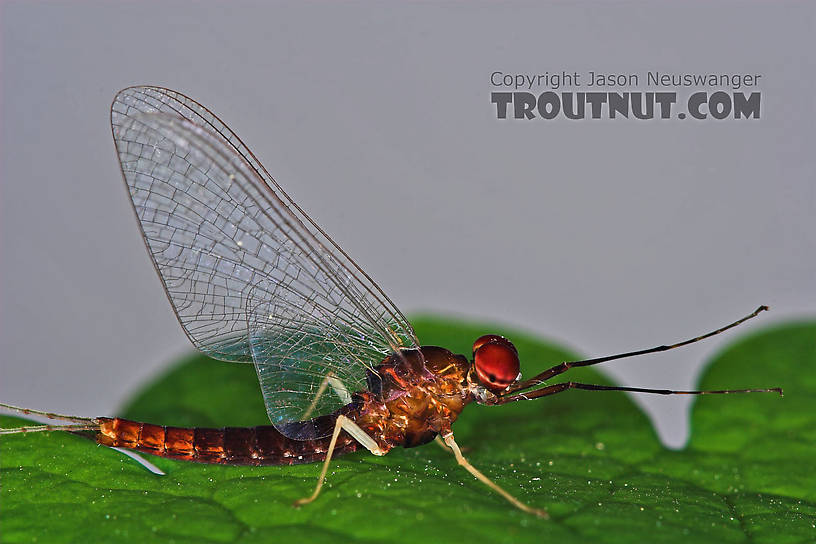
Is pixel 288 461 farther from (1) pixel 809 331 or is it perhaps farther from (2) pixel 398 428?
(1) pixel 809 331

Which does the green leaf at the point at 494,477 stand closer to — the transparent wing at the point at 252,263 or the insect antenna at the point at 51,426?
the insect antenna at the point at 51,426

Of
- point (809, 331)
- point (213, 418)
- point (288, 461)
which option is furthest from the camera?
point (809, 331)

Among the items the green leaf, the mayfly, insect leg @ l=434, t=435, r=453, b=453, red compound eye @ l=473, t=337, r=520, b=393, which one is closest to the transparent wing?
the mayfly

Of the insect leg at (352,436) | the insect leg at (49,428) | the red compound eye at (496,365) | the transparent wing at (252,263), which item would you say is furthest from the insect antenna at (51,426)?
the red compound eye at (496,365)

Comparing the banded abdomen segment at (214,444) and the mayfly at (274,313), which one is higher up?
the mayfly at (274,313)

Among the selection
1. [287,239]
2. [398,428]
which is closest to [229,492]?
[398,428]

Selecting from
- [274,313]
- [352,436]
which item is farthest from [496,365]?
[274,313]

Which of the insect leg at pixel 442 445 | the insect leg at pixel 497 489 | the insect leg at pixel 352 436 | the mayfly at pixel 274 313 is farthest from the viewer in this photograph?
the insect leg at pixel 442 445
